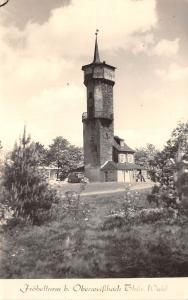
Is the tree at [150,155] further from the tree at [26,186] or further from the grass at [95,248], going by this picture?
the tree at [26,186]

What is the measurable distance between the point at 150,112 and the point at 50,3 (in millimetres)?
2214

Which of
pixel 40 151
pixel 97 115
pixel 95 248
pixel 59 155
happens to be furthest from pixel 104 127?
pixel 97 115

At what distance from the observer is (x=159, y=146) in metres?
5.93

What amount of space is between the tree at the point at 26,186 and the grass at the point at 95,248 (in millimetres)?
227

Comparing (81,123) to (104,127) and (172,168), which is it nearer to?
(172,168)

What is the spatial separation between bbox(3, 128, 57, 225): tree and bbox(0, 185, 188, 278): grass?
0.23 metres

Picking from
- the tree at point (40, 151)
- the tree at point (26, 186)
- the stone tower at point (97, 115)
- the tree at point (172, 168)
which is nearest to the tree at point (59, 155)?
the tree at point (40, 151)

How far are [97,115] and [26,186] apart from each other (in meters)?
10.4

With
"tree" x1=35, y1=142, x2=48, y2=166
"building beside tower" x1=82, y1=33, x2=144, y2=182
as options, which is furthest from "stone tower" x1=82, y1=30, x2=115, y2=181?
"tree" x1=35, y1=142, x2=48, y2=166

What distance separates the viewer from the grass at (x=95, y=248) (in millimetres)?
4828

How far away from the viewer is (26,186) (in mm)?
5484
